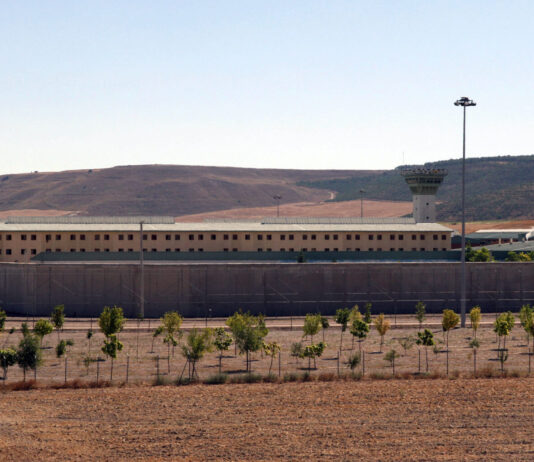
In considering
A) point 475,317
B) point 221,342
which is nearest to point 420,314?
point 475,317

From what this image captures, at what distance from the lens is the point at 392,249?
97750mm

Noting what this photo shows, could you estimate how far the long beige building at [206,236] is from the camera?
90.5m

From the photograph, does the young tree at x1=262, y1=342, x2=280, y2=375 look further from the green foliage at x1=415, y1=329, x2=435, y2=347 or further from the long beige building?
the long beige building

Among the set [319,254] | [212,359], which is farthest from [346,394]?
[319,254]

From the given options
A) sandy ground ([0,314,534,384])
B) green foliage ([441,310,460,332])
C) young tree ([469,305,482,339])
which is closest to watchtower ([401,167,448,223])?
sandy ground ([0,314,534,384])

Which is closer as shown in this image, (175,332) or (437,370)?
(437,370)

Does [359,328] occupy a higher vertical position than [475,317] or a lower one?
lower

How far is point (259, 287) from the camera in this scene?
68.6 m

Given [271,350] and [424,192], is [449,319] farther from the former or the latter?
[424,192]

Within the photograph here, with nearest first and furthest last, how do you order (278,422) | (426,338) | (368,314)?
1. (278,422)
2. (426,338)
3. (368,314)

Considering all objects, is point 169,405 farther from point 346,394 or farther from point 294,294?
point 294,294

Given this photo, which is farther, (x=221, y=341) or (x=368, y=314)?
(x=368, y=314)

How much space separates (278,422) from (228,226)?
6502 cm

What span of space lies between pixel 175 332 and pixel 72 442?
2742cm
